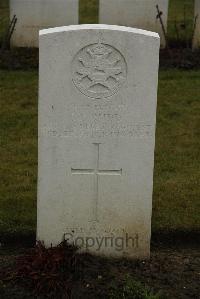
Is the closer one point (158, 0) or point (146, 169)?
point (146, 169)

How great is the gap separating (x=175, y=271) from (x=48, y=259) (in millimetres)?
901

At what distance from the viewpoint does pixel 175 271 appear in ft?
16.4

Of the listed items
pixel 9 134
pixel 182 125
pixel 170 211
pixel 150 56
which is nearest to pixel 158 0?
pixel 182 125

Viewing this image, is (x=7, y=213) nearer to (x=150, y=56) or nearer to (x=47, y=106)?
(x=47, y=106)

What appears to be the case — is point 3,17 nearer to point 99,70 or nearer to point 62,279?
point 99,70

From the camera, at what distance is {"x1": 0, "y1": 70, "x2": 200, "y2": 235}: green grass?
5.95 metres

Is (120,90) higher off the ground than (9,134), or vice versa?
(120,90)

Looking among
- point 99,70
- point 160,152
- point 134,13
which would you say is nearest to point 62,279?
point 99,70

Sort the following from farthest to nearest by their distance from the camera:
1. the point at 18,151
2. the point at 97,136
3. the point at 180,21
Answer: the point at 180,21, the point at 18,151, the point at 97,136

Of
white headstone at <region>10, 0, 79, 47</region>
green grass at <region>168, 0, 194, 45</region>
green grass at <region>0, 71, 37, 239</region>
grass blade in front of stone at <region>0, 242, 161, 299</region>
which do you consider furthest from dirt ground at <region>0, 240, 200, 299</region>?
green grass at <region>168, 0, 194, 45</region>

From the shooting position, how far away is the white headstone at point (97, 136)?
471 cm

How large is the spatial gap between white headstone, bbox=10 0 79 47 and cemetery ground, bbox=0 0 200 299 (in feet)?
3.79

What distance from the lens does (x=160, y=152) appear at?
7.50 m

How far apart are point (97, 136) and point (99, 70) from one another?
0.44 m
